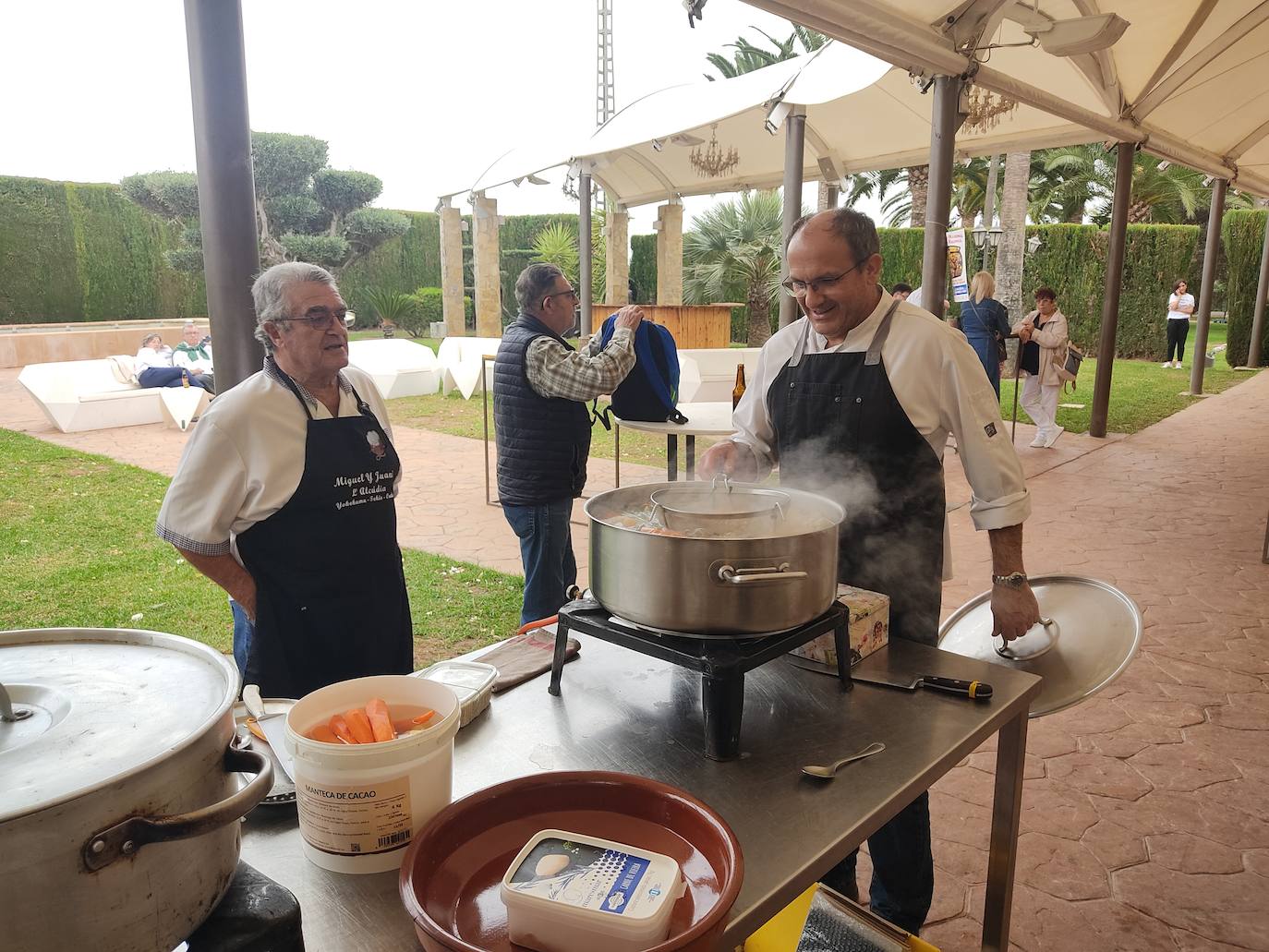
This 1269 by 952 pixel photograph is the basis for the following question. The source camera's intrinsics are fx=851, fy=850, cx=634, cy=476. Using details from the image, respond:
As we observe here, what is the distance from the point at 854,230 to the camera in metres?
Answer: 2.13

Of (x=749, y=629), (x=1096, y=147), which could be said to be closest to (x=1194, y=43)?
(x=749, y=629)

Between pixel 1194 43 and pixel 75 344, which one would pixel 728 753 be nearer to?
pixel 1194 43

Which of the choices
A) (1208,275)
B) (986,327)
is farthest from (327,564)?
(1208,275)

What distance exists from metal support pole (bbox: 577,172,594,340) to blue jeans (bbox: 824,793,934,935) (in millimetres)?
8937

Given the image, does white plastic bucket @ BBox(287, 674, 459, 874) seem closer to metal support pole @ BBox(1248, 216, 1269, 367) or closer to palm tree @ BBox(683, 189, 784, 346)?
metal support pole @ BBox(1248, 216, 1269, 367)

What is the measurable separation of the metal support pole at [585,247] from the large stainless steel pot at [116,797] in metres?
9.94

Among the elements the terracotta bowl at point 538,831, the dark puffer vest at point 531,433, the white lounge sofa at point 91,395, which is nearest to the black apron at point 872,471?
the terracotta bowl at point 538,831

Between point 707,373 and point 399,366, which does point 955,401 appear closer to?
point 707,373

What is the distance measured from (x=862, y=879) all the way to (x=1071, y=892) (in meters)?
0.63

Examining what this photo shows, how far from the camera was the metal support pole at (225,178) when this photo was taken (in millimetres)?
2439

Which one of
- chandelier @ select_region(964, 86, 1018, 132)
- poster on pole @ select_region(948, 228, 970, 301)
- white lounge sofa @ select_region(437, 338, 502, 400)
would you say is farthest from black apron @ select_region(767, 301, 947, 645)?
white lounge sofa @ select_region(437, 338, 502, 400)

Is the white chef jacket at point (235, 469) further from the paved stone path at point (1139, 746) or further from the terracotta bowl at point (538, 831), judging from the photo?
the paved stone path at point (1139, 746)

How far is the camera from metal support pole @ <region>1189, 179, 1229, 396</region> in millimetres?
→ 12495

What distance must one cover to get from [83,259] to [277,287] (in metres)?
24.5
